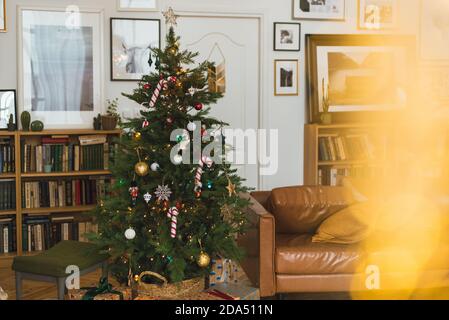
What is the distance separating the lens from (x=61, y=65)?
5.63 metres

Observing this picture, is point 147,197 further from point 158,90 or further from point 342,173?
point 342,173

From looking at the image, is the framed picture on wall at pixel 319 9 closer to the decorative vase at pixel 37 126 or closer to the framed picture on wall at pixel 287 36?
the framed picture on wall at pixel 287 36

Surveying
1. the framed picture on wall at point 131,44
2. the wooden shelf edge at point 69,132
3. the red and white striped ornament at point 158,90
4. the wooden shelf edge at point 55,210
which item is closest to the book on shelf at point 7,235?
the wooden shelf edge at point 55,210

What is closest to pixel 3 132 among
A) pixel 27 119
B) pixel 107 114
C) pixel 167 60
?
pixel 27 119

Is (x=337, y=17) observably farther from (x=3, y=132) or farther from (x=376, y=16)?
(x=3, y=132)

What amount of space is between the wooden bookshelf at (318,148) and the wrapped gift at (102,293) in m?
2.93

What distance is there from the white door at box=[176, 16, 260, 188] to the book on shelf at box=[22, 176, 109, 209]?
1315 mm

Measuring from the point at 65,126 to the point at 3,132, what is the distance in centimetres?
56

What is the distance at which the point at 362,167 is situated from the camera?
630cm

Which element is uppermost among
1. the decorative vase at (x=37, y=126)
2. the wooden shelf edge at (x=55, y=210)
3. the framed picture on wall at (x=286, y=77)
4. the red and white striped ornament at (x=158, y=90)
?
Answer: the framed picture on wall at (x=286, y=77)

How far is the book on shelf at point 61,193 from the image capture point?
550cm

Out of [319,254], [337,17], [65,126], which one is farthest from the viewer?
[337,17]

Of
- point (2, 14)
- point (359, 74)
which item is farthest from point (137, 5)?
point (359, 74)

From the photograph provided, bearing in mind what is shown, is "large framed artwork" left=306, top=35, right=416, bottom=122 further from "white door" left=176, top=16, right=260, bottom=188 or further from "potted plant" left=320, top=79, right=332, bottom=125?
"white door" left=176, top=16, right=260, bottom=188
